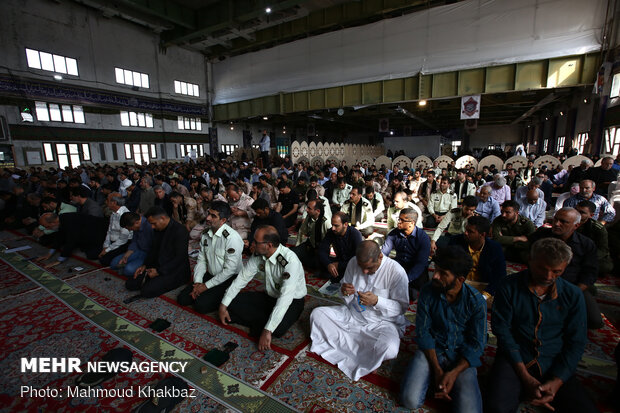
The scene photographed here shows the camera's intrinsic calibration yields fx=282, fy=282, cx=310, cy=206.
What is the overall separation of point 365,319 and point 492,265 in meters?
1.62

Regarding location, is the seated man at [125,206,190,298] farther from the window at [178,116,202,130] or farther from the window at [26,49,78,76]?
the window at [178,116,202,130]

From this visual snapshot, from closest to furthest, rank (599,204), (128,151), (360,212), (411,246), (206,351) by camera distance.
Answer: (206,351), (411,246), (599,204), (360,212), (128,151)

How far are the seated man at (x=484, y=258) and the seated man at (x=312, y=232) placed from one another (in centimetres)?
205

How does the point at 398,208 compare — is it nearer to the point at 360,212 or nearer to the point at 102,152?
the point at 360,212

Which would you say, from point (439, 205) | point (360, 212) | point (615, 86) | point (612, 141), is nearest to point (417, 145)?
point (615, 86)

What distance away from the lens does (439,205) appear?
6.83 m

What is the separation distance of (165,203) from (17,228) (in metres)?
4.45

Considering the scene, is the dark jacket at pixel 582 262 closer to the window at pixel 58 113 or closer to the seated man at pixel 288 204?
the seated man at pixel 288 204

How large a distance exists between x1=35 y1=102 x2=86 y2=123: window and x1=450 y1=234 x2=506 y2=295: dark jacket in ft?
63.0

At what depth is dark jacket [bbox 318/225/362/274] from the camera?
3873mm

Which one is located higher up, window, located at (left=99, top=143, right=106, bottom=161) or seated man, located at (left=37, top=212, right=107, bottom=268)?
window, located at (left=99, top=143, right=106, bottom=161)

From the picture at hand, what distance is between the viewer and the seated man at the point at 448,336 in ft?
6.44

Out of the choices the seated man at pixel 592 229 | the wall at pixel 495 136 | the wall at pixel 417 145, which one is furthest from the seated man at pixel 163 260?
the wall at pixel 495 136

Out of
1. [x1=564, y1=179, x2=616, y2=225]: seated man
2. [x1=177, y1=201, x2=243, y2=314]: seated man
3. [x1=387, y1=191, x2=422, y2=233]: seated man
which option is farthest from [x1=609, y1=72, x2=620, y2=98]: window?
[x1=177, y1=201, x2=243, y2=314]: seated man
